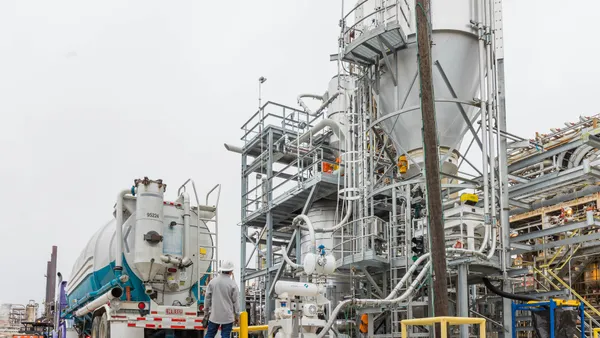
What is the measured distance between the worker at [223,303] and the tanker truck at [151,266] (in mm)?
1853

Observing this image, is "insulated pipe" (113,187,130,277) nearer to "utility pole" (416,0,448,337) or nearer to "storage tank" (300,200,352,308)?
"utility pole" (416,0,448,337)

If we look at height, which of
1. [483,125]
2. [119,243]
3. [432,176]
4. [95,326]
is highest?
[483,125]

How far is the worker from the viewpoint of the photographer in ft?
32.4

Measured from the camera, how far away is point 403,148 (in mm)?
16844

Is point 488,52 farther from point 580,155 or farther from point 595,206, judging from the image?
point 595,206

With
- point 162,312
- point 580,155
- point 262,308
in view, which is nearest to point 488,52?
point 580,155

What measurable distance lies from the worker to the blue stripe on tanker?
2.15 metres

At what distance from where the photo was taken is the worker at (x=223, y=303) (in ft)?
32.4

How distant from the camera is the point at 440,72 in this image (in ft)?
52.5

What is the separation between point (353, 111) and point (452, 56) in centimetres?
324

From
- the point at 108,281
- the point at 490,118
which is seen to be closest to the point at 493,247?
the point at 490,118

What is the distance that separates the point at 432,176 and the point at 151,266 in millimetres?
5126

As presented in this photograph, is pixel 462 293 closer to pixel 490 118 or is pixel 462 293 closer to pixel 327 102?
pixel 490 118

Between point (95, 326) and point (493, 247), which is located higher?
point (493, 247)
